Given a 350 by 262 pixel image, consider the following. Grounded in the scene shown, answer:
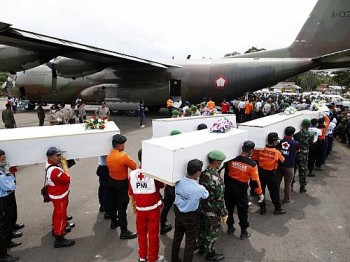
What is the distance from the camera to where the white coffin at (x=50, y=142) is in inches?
185

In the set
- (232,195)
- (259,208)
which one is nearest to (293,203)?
(259,208)

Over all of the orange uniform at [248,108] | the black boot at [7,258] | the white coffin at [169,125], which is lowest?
the black boot at [7,258]

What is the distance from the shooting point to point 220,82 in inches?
732

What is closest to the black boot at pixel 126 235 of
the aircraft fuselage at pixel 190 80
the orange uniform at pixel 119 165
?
the orange uniform at pixel 119 165

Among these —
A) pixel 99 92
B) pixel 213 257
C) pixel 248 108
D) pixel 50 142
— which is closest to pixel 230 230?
pixel 213 257

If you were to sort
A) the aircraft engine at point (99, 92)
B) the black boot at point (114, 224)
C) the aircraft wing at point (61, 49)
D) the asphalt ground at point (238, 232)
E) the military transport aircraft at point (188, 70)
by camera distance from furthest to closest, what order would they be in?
the aircraft engine at point (99, 92) < the military transport aircraft at point (188, 70) < the aircraft wing at point (61, 49) < the black boot at point (114, 224) < the asphalt ground at point (238, 232)

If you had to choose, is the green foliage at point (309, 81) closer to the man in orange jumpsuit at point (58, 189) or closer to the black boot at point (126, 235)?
the black boot at point (126, 235)

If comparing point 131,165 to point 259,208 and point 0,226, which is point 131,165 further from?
point 259,208

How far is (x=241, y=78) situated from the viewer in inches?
725

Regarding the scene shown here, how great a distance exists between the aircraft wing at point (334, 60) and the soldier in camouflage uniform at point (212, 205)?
583 inches

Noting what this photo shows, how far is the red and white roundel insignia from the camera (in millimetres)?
18531

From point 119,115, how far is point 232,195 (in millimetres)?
16932

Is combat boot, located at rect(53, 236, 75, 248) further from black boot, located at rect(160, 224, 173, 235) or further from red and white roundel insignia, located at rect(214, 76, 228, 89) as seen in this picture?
red and white roundel insignia, located at rect(214, 76, 228, 89)

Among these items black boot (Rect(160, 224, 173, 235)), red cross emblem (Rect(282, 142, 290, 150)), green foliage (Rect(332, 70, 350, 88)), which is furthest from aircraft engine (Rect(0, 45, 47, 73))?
green foliage (Rect(332, 70, 350, 88))
